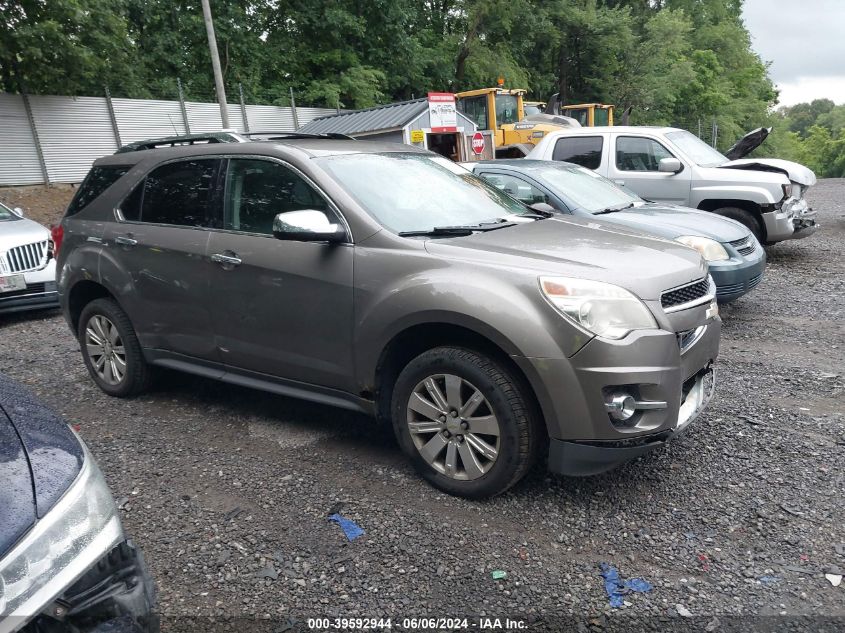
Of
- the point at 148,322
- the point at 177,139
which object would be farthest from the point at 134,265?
the point at 177,139

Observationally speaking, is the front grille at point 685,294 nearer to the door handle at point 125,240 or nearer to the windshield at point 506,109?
the door handle at point 125,240

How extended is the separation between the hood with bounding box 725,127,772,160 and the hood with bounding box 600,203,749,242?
5.24 meters

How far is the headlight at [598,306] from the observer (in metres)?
2.84

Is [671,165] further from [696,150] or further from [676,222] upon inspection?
[676,222]

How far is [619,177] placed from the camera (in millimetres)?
9055

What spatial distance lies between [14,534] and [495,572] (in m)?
1.78

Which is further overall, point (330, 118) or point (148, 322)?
point (330, 118)

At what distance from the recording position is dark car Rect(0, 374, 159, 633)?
1.50m

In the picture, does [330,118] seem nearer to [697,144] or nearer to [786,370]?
[697,144]

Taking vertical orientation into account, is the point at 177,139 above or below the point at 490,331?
above

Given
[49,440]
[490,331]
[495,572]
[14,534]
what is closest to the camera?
[14,534]

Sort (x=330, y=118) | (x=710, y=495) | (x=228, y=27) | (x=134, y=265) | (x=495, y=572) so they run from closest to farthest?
1. (x=495, y=572)
2. (x=710, y=495)
3. (x=134, y=265)
4. (x=330, y=118)
5. (x=228, y=27)

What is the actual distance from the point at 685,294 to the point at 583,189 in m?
3.88

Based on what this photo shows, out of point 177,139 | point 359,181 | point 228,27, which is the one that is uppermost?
point 228,27
